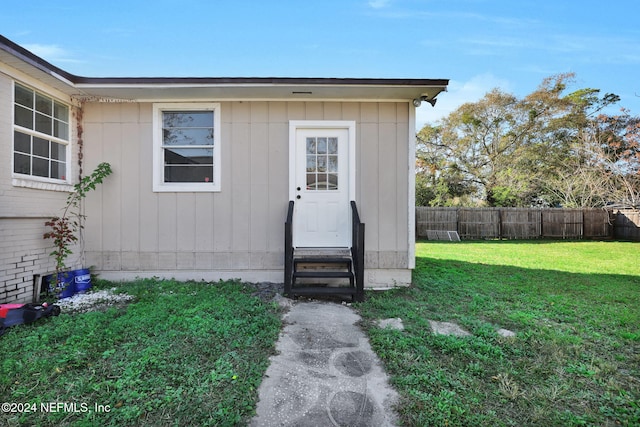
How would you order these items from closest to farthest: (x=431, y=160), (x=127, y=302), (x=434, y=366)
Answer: (x=434, y=366)
(x=127, y=302)
(x=431, y=160)

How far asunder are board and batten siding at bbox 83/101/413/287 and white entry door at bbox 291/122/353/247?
0.21 m

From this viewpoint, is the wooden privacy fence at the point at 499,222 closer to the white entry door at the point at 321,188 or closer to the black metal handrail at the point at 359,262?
the white entry door at the point at 321,188

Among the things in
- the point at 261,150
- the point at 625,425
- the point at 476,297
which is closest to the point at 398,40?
the point at 261,150

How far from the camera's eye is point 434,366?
2.31 m

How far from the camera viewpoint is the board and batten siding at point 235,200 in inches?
184

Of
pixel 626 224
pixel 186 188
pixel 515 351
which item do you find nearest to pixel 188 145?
pixel 186 188

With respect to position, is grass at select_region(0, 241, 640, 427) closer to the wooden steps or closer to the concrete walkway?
the concrete walkway

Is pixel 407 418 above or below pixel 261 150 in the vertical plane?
below

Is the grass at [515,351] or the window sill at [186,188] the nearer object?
the grass at [515,351]

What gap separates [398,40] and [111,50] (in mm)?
7594

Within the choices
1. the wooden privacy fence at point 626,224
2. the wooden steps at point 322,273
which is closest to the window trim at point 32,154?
the wooden steps at point 322,273

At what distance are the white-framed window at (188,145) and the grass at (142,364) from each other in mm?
2138

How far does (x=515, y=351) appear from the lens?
260 cm

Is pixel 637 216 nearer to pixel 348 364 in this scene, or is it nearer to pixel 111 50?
pixel 348 364
